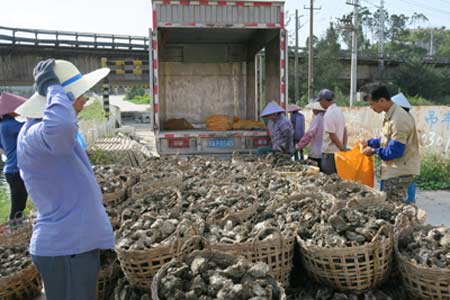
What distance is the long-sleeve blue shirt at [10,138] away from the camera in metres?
5.29

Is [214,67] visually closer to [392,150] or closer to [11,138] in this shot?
[11,138]

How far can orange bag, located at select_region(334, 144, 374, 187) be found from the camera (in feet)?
16.9

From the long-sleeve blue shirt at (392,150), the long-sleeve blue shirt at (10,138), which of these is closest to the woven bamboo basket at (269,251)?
the long-sleeve blue shirt at (392,150)

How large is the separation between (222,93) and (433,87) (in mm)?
39913

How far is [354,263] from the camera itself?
2.64 meters

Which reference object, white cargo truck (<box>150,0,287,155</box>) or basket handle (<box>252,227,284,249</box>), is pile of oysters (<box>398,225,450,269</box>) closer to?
basket handle (<box>252,227,284,249</box>)

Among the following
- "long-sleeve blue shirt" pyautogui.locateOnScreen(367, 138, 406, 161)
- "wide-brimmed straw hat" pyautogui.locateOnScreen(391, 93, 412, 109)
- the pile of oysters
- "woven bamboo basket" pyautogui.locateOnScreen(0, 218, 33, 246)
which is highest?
"wide-brimmed straw hat" pyautogui.locateOnScreen(391, 93, 412, 109)

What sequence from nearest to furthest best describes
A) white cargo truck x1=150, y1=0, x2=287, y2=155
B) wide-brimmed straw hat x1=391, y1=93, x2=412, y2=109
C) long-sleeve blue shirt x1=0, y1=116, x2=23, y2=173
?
wide-brimmed straw hat x1=391, y1=93, x2=412, y2=109
long-sleeve blue shirt x1=0, y1=116, x2=23, y2=173
white cargo truck x1=150, y1=0, x2=287, y2=155

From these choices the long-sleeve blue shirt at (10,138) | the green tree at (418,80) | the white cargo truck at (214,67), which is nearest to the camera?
→ the long-sleeve blue shirt at (10,138)

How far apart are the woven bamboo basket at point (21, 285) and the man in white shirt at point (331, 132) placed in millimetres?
4370

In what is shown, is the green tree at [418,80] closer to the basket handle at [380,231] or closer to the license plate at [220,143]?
the license plate at [220,143]

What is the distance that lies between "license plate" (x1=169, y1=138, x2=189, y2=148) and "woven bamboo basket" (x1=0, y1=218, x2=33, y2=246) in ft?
10.6

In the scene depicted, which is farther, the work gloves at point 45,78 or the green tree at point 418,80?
the green tree at point 418,80

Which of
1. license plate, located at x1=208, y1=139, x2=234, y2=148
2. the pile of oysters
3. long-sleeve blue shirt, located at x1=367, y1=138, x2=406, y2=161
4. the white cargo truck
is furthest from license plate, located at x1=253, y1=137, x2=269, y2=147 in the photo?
the pile of oysters
